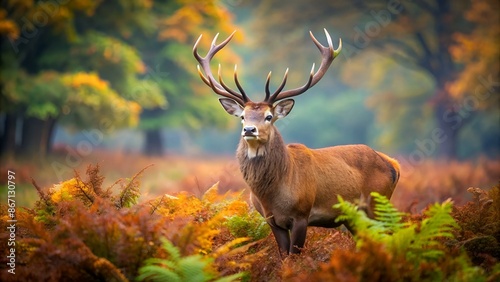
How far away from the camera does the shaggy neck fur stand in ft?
19.9

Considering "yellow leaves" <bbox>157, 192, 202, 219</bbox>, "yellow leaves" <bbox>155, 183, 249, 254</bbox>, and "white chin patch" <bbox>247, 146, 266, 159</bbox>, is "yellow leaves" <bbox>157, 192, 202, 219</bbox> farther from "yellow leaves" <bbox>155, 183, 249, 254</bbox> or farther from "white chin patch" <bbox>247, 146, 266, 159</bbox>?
"white chin patch" <bbox>247, 146, 266, 159</bbox>

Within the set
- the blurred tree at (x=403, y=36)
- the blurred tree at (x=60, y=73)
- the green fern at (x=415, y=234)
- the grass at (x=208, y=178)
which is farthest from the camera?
the blurred tree at (x=403, y=36)

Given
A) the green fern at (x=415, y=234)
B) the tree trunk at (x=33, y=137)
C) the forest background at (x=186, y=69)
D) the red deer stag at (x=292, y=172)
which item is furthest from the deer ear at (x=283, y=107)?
the tree trunk at (x=33, y=137)

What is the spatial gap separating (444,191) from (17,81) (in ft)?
35.5

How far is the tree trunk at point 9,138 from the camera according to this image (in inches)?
657

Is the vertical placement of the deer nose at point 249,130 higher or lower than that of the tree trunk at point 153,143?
lower

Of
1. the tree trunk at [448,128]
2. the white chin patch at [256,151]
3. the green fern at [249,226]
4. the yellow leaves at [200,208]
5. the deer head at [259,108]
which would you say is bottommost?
the green fern at [249,226]

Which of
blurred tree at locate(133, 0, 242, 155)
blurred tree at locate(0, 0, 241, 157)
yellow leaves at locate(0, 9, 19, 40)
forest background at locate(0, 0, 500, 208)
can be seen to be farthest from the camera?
blurred tree at locate(133, 0, 242, 155)

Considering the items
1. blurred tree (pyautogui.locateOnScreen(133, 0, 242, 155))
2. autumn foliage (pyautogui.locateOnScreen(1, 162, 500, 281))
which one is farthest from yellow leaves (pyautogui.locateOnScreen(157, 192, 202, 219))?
blurred tree (pyautogui.locateOnScreen(133, 0, 242, 155))

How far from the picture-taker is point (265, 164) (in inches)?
241

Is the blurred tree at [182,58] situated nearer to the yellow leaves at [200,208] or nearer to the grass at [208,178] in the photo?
the grass at [208,178]

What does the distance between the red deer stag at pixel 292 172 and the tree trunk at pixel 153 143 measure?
19475 millimetres

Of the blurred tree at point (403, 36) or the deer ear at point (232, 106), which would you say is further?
the blurred tree at point (403, 36)

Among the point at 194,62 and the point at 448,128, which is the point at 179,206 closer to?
the point at 194,62
